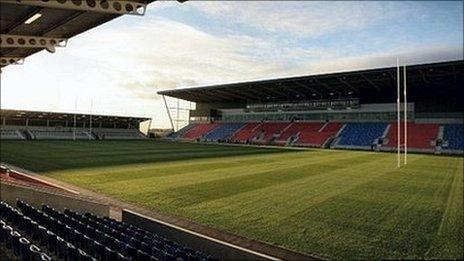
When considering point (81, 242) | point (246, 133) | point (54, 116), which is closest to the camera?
point (81, 242)

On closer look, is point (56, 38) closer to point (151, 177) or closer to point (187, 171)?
point (151, 177)

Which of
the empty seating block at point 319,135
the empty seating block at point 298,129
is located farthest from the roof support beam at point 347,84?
the empty seating block at point 298,129

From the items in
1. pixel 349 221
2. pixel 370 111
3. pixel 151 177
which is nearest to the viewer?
pixel 349 221

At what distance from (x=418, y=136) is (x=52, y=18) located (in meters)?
52.7

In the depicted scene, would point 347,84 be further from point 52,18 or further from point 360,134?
point 52,18

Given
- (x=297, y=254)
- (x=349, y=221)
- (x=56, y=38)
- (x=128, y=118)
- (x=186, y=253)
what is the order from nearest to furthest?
1. (x=186, y=253)
2. (x=297, y=254)
3. (x=349, y=221)
4. (x=56, y=38)
5. (x=128, y=118)

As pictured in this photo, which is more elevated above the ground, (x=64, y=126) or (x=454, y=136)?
(x=64, y=126)

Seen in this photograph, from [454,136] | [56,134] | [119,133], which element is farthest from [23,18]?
[119,133]

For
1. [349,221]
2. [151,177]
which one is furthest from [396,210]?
[151,177]

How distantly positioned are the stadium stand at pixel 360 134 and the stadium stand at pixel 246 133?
56.4 ft

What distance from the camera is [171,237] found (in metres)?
10.5

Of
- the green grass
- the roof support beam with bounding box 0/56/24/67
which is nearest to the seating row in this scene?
the green grass

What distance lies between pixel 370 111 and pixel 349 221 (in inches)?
2168

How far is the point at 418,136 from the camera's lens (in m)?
54.8
